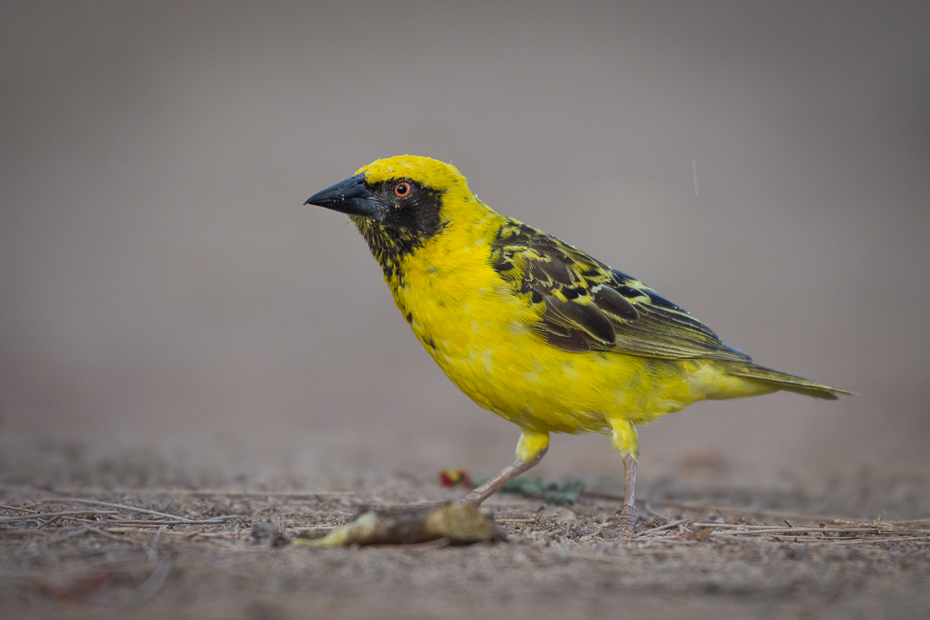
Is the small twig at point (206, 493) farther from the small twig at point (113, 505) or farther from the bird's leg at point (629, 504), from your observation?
the bird's leg at point (629, 504)

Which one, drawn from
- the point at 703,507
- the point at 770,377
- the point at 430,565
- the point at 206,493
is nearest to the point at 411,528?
the point at 430,565

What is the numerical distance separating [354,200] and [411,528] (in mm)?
1880

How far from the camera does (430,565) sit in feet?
8.36

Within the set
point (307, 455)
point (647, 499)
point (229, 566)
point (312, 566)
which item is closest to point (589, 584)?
point (312, 566)

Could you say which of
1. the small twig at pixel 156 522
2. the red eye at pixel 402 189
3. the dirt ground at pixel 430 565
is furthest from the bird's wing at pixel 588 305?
the small twig at pixel 156 522

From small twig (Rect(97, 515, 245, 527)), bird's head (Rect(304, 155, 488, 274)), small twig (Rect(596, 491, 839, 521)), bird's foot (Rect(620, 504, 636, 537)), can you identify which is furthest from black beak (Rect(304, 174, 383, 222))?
small twig (Rect(596, 491, 839, 521))

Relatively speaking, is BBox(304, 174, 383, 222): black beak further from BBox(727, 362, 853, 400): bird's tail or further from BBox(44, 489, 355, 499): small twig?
BBox(727, 362, 853, 400): bird's tail

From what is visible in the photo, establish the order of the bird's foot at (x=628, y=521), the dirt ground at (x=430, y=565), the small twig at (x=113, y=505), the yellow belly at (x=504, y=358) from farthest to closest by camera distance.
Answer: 1. the yellow belly at (x=504, y=358)
2. the bird's foot at (x=628, y=521)
3. the small twig at (x=113, y=505)
4. the dirt ground at (x=430, y=565)

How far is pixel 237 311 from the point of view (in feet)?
38.6

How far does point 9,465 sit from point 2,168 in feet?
42.9

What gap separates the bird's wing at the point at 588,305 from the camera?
12.7 ft

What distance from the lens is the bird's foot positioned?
11.7 feet

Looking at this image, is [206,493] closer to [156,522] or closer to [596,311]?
[156,522]

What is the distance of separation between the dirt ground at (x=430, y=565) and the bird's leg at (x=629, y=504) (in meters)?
0.08
